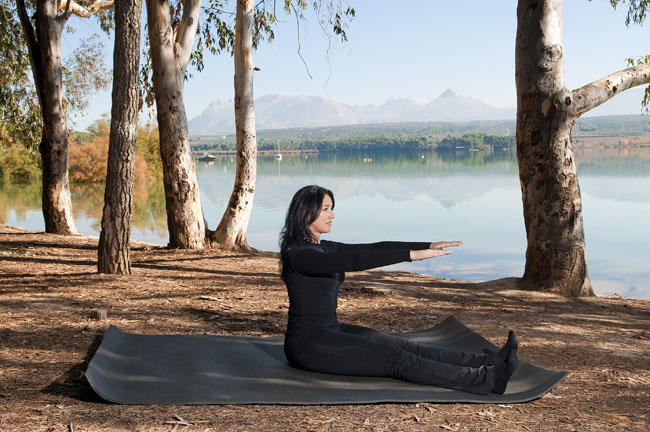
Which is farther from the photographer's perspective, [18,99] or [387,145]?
[387,145]

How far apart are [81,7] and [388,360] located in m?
9.77

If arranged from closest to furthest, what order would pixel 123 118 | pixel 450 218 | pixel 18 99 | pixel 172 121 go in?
pixel 123 118 → pixel 172 121 → pixel 18 99 → pixel 450 218

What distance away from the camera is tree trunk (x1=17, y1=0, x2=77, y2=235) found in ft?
30.8

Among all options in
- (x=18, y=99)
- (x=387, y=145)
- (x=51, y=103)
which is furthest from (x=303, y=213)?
(x=387, y=145)

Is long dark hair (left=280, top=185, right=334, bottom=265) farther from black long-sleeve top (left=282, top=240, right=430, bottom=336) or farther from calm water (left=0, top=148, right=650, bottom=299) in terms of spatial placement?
calm water (left=0, top=148, right=650, bottom=299)

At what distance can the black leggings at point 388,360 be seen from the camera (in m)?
2.92

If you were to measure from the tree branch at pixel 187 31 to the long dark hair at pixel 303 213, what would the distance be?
5.62 meters

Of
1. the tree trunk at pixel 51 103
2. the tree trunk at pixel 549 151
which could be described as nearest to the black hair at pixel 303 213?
the tree trunk at pixel 549 151

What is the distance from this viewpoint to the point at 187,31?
26.9ft

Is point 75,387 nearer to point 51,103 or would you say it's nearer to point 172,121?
point 172,121

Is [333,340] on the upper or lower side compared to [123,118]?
lower

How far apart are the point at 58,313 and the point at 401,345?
2.58m

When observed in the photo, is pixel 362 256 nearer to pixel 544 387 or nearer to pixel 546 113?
pixel 544 387

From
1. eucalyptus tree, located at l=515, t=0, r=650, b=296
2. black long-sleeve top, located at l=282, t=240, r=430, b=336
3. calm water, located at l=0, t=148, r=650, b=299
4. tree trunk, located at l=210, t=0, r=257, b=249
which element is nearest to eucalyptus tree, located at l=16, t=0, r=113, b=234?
tree trunk, located at l=210, t=0, r=257, b=249
